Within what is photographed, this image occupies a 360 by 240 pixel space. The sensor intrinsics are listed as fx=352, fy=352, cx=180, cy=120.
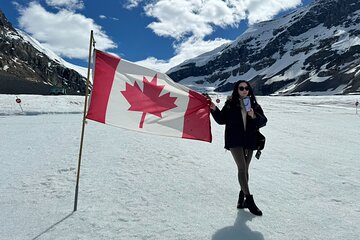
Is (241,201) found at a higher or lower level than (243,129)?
lower

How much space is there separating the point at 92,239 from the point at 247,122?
2.53 metres

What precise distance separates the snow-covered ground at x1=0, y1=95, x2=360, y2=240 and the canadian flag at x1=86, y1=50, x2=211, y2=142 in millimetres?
1120

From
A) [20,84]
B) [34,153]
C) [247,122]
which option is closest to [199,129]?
[247,122]

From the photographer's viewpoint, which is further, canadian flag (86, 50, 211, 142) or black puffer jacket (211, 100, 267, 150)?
canadian flag (86, 50, 211, 142)

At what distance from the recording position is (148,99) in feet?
17.8

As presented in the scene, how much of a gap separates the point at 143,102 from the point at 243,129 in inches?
62.0

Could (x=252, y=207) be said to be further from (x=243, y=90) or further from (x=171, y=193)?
(x=243, y=90)

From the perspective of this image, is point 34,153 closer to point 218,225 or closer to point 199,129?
point 199,129

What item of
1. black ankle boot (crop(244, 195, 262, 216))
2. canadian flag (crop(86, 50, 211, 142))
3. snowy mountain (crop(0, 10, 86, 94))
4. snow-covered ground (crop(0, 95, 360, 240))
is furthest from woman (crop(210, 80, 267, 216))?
snowy mountain (crop(0, 10, 86, 94))

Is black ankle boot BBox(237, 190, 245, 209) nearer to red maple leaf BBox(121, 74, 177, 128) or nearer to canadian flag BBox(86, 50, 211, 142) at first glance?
canadian flag BBox(86, 50, 211, 142)

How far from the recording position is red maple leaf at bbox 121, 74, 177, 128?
209 inches

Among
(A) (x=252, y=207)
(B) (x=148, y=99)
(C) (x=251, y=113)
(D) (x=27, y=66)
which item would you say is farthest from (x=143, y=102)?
(D) (x=27, y=66)

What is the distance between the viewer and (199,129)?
18.4 feet

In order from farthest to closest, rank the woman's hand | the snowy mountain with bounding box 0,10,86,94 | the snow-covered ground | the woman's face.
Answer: the snowy mountain with bounding box 0,10,86,94 < the woman's face < the woman's hand < the snow-covered ground
